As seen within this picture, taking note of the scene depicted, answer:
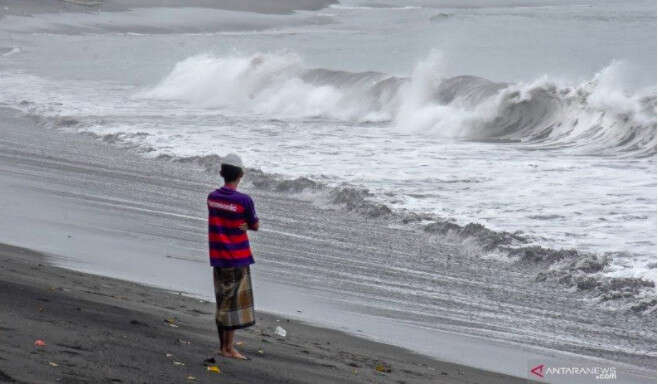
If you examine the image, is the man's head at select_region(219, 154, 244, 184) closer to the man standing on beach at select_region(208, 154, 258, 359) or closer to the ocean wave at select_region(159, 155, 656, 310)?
the man standing on beach at select_region(208, 154, 258, 359)

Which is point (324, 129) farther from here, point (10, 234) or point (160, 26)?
point (160, 26)

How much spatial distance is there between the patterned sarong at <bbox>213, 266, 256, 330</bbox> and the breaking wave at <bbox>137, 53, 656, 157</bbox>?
15220mm

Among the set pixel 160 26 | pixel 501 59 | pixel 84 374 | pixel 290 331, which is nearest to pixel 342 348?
pixel 290 331

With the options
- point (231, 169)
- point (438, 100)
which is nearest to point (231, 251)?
point (231, 169)

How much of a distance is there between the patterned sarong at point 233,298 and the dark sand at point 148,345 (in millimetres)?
226

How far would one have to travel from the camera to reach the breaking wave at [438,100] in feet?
77.7

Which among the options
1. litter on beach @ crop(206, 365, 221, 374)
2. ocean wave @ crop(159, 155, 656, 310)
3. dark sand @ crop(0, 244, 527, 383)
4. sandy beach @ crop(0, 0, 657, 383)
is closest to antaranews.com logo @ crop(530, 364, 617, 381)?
sandy beach @ crop(0, 0, 657, 383)

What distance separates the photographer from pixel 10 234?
37.4 feet

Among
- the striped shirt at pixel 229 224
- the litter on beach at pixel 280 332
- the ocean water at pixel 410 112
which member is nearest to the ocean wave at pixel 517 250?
the ocean water at pixel 410 112

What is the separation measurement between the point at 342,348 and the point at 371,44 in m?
48.9

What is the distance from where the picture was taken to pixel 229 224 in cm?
666

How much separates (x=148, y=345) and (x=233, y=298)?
59 cm

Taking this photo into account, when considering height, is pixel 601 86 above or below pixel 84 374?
above

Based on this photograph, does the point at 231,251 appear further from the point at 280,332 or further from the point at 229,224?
the point at 280,332
